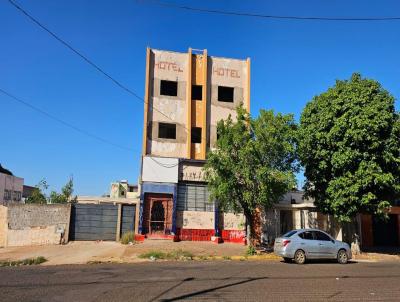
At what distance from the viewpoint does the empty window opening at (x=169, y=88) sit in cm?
2950

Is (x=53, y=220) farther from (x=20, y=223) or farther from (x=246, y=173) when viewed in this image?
(x=246, y=173)

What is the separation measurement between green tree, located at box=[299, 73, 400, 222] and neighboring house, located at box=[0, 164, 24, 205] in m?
40.9

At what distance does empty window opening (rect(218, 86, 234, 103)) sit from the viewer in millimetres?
30356

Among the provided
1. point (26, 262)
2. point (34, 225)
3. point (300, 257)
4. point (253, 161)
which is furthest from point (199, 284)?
point (34, 225)

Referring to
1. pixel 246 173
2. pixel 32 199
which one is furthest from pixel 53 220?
pixel 32 199

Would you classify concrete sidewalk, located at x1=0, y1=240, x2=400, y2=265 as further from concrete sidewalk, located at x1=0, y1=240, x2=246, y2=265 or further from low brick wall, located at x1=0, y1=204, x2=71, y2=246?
low brick wall, located at x1=0, y1=204, x2=71, y2=246

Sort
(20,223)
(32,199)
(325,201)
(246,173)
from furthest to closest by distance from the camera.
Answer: (32,199)
(20,223)
(325,201)
(246,173)

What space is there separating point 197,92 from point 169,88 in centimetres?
204

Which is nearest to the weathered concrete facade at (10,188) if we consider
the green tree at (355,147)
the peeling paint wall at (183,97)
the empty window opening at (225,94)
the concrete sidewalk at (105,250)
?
the concrete sidewalk at (105,250)

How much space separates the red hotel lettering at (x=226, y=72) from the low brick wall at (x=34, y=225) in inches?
559

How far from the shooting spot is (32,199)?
1833 inches

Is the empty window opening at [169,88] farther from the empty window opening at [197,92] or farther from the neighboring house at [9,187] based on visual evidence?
the neighboring house at [9,187]

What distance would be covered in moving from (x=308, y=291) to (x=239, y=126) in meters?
12.5

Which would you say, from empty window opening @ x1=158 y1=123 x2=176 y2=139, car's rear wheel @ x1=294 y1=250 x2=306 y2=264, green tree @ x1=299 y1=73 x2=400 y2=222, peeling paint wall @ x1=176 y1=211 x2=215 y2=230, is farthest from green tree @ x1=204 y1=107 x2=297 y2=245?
empty window opening @ x1=158 y1=123 x2=176 y2=139
